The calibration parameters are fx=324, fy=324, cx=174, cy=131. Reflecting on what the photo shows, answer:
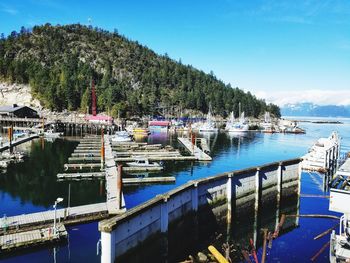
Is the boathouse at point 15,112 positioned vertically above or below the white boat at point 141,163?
above

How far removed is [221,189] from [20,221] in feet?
65.8

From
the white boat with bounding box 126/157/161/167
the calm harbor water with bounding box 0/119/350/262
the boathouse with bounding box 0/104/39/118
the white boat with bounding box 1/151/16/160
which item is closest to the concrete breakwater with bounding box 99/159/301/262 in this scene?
the calm harbor water with bounding box 0/119/350/262

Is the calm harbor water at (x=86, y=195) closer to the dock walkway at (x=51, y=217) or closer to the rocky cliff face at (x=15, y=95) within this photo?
the dock walkway at (x=51, y=217)

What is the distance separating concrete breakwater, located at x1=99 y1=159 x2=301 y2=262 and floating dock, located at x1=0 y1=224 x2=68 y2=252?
31.1 ft

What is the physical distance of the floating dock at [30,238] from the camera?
87.2 ft

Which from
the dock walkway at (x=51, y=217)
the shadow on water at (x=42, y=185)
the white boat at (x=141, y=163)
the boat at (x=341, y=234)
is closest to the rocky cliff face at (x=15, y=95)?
the shadow on water at (x=42, y=185)

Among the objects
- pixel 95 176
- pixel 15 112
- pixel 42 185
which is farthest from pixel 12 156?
pixel 15 112

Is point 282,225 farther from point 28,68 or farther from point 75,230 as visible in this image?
point 28,68

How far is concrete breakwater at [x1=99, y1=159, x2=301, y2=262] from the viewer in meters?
20.8

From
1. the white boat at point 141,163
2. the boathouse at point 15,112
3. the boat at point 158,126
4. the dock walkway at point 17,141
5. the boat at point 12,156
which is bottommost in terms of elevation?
the white boat at point 141,163

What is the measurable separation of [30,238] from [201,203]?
619 inches

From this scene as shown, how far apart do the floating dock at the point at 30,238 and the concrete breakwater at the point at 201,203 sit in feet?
31.1

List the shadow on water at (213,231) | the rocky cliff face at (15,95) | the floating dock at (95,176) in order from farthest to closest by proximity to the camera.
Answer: the rocky cliff face at (15,95) → the floating dock at (95,176) → the shadow on water at (213,231)

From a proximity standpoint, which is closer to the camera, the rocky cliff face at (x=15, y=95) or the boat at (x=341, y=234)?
the boat at (x=341, y=234)
